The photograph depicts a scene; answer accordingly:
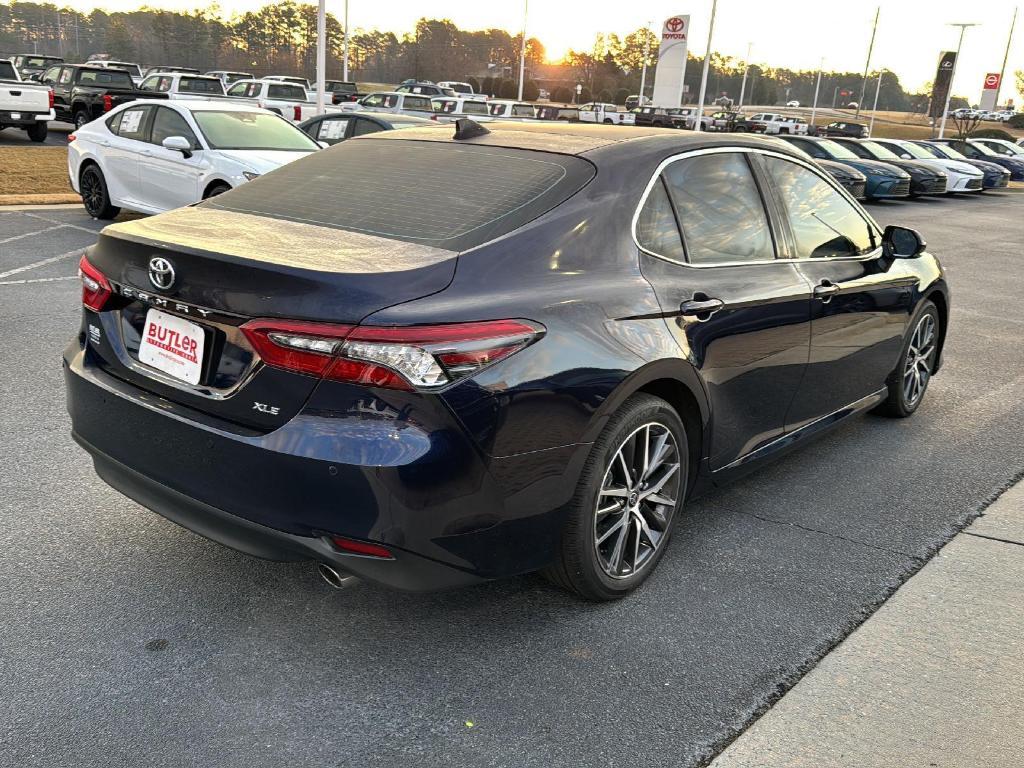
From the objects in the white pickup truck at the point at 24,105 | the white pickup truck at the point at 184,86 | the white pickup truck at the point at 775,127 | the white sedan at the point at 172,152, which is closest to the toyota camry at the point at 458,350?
the white sedan at the point at 172,152

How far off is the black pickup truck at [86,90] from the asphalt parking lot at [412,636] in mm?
22406

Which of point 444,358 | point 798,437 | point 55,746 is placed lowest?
point 55,746

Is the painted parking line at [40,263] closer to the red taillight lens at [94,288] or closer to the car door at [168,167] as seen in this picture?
the car door at [168,167]

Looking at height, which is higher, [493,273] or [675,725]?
[493,273]

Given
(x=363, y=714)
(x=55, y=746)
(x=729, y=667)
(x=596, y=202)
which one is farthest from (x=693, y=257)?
(x=55, y=746)

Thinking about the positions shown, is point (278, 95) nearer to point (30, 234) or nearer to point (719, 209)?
point (30, 234)

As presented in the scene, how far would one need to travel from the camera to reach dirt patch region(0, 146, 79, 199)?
517 inches

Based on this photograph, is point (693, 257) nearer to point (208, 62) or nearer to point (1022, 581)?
point (1022, 581)

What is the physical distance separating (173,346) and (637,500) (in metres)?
1.64

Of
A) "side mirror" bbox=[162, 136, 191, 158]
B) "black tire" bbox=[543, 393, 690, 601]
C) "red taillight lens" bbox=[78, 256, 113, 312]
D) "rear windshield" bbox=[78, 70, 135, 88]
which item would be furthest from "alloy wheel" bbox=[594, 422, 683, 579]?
"rear windshield" bbox=[78, 70, 135, 88]

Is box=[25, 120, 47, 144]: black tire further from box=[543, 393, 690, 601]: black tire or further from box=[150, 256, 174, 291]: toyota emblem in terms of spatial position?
box=[543, 393, 690, 601]: black tire

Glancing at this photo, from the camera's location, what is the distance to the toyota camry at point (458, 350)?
2562 millimetres

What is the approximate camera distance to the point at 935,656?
10.1 feet

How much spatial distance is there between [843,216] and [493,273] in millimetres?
2565
